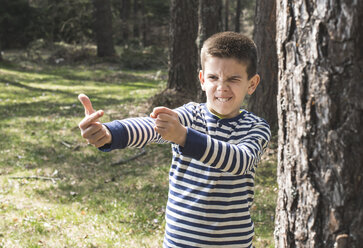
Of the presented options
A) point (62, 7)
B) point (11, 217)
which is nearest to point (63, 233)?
point (11, 217)

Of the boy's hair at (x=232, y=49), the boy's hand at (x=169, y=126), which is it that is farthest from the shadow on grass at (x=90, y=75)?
the boy's hand at (x=169, y=126)

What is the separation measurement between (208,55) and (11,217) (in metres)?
3.93

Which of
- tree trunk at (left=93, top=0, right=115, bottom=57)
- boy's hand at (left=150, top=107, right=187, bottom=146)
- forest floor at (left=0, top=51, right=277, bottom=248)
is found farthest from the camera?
tree trunk at (left=93, top=0, right=115, bottom=57)

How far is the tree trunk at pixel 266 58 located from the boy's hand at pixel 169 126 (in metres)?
5.08

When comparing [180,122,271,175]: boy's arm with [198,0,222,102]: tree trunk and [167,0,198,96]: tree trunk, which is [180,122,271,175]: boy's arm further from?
[167,0,198,96]: tree trunk

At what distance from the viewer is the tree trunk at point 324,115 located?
1690 mm

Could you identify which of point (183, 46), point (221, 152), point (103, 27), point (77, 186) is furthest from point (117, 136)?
point (103, 27)

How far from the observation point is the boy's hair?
237 centimetres

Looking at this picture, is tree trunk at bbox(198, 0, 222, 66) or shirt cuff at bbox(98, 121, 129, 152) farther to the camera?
tree trunk at bbox(198, 0, 222, 66)

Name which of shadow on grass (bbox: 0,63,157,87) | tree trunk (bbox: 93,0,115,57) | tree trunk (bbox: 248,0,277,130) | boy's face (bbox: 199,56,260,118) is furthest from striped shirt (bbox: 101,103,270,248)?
tree trunk (bbox: 93,0,115,57)

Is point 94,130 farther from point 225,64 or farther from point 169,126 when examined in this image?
→ point 225,64

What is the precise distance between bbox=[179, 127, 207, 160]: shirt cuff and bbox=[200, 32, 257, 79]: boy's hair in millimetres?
646

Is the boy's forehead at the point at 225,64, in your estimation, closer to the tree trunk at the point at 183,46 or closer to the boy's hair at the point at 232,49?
the boy's hair at the point at 232,49

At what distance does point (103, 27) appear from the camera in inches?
865
